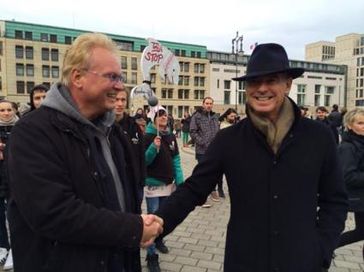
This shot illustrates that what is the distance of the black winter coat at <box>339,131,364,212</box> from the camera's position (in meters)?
3.82

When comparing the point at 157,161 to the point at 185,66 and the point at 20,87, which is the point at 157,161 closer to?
the point at 20,87

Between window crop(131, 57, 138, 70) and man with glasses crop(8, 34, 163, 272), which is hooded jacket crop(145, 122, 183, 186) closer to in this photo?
man with glasses crop(8, 34, 163, 272)

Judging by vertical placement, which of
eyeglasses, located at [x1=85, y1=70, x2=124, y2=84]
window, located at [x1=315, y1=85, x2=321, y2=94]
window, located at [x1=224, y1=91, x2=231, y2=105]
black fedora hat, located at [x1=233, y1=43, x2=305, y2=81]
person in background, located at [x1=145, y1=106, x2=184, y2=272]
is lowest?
person in background, located at [x1=145, y1=106, x2=184, y2=272]

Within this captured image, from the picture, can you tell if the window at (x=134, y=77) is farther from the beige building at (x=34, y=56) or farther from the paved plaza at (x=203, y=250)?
the paved plaza at (x=203, y=250)

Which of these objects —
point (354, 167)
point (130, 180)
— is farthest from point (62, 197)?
point (354, 167)

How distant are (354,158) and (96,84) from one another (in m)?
2.95

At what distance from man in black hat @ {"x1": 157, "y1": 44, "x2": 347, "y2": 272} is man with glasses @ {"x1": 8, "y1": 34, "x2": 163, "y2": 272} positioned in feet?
1.74

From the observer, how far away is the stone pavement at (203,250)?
14.8ft

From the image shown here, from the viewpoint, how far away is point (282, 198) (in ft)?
6.82

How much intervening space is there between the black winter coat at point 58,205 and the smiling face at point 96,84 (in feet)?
0.52

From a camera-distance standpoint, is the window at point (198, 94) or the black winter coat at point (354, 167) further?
the window at point (198, 94)

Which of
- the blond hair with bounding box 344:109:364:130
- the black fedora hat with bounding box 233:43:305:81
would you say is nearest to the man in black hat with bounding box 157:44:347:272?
the black fedora hat with bounding box 233:43:305:81

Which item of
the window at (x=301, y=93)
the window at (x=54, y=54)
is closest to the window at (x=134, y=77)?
the window at (x=54, y=54)

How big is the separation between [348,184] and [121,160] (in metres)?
2.69
